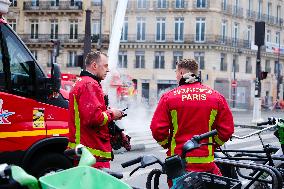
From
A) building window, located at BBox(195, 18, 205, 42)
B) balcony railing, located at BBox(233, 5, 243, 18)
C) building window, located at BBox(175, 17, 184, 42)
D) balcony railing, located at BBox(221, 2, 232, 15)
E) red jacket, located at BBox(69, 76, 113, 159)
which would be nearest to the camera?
red jacket, located at BBox(69, 76, 113, 159)

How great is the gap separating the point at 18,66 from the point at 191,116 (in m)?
2.52

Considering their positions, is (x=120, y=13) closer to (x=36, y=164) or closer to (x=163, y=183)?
(x=163, y=183)

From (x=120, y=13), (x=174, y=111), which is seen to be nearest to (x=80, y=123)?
(x=174, y=111)

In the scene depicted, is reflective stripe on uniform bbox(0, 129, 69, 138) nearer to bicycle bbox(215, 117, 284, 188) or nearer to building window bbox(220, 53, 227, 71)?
bicycle bbox(215, 117, 284, 188)

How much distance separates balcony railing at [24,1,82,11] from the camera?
54656mm

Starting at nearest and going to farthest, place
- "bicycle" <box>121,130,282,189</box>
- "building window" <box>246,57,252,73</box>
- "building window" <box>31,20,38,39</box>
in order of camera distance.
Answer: "bicycle" <box>121,130,282,189</box> → "building window" <box>246,57,252,73</box> → "building window" <box>31,20,38,39</box>

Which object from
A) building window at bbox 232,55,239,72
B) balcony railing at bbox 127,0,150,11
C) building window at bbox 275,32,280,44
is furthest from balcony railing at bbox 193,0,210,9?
building window at bbox 275,32,280,44

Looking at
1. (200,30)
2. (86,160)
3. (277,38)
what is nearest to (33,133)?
(86,160)

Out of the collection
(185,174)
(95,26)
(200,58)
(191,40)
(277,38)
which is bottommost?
(185,174)

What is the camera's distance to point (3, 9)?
239 inches

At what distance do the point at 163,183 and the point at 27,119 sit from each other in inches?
130

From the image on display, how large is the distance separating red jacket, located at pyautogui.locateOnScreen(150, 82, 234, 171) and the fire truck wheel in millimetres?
2068

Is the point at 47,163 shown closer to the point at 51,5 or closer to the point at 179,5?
the point at 179,5

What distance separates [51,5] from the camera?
55.5 m
